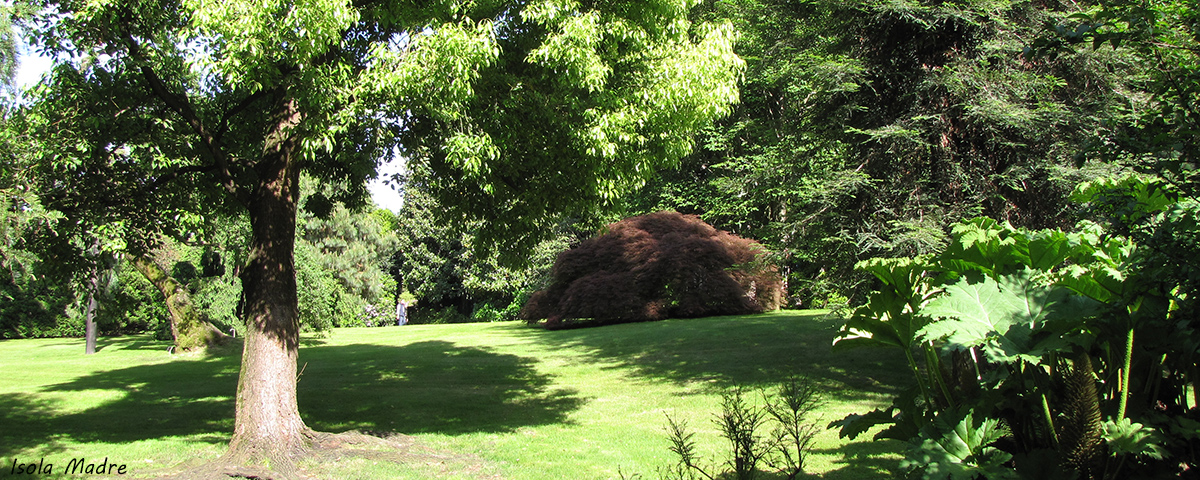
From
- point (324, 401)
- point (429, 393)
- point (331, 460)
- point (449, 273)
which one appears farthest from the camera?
point (449, 273)

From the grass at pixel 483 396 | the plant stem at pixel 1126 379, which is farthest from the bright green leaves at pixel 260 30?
the plant stem at pixel 1126 379

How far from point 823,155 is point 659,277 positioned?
9829mm

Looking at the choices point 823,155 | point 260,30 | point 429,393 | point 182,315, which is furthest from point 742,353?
point 182,315

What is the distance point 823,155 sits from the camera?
10398 mm

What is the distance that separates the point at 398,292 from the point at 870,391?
30767mm

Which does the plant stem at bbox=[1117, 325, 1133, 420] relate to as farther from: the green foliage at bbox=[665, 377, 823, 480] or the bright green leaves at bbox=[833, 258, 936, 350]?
the green foliage at bbox=[665, 377, 823, 480]

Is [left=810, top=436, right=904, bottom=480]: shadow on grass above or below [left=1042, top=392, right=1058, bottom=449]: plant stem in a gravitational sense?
below

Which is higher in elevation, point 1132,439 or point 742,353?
point 1132,439

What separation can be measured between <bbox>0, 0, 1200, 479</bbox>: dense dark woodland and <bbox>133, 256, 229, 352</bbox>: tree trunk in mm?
7629

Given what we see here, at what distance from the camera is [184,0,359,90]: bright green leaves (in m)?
5.40

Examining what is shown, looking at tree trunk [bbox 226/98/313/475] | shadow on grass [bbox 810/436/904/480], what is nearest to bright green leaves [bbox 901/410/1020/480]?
shadow on grass [bbox 810/436/904/480]

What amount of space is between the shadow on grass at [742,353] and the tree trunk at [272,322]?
6015 mm

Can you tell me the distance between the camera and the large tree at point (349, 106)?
584 cm

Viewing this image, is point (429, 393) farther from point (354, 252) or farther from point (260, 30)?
point (354, 252)
